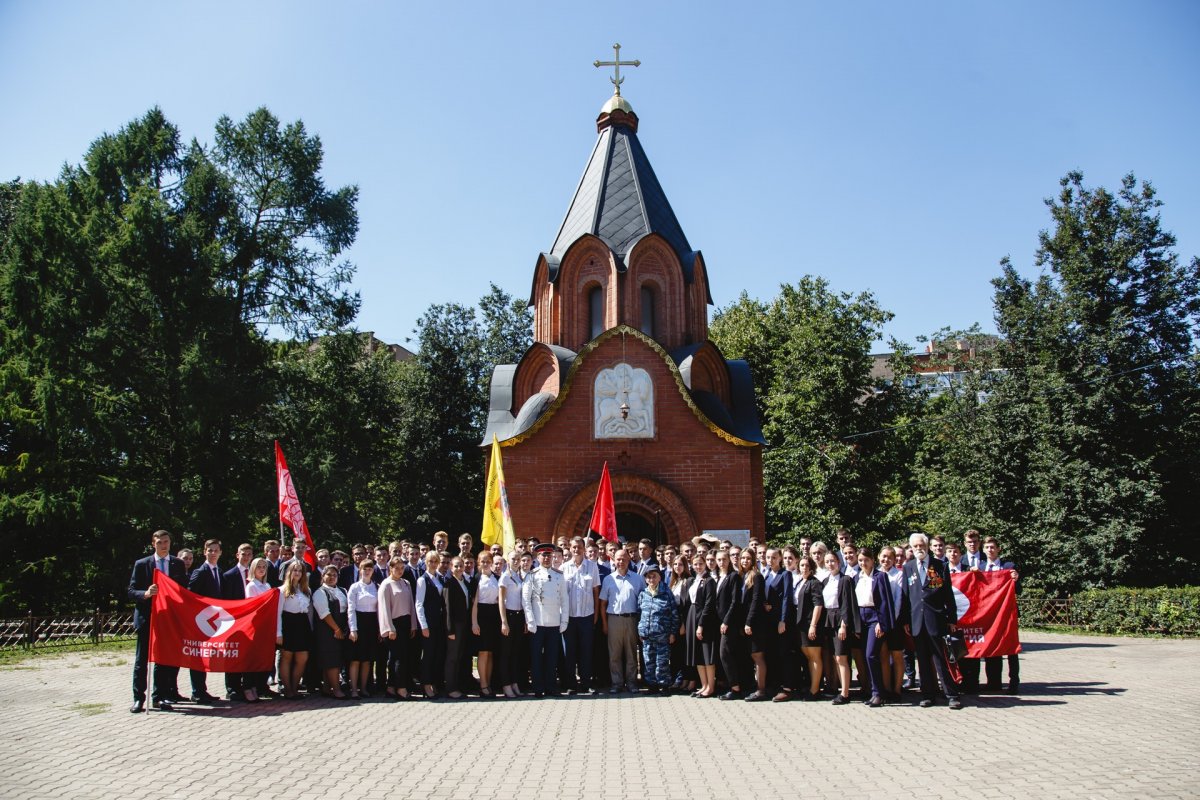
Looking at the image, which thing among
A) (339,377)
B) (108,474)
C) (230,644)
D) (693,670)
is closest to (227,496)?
(108,474)

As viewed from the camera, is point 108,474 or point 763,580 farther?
point 108,474

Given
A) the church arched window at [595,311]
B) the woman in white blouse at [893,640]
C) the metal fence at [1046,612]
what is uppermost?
the church arched window at [595,311]

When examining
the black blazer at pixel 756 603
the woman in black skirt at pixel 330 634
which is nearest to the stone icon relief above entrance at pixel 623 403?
the black blazer at pixel 756 603

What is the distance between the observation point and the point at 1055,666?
1294cm

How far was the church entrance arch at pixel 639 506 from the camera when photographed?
18.0 metres

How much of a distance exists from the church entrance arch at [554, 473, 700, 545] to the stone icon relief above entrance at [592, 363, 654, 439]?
97 cm

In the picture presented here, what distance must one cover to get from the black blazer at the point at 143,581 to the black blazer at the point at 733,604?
6.55 m

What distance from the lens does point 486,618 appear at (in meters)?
10.6

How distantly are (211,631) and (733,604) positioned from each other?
612 centimetres

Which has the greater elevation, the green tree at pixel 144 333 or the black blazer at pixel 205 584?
the green tree at pixel 144 333

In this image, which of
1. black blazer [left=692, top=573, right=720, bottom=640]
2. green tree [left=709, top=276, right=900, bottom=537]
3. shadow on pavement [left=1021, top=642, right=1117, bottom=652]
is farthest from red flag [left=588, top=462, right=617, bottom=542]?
green tree [left=709, top=276, right=900, bottom=537]

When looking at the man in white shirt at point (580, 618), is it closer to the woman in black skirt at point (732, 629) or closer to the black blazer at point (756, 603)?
the woman in black skirt at point (732, 629)

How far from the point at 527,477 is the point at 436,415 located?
649 inches

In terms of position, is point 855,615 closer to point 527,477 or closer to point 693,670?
point 693,670
